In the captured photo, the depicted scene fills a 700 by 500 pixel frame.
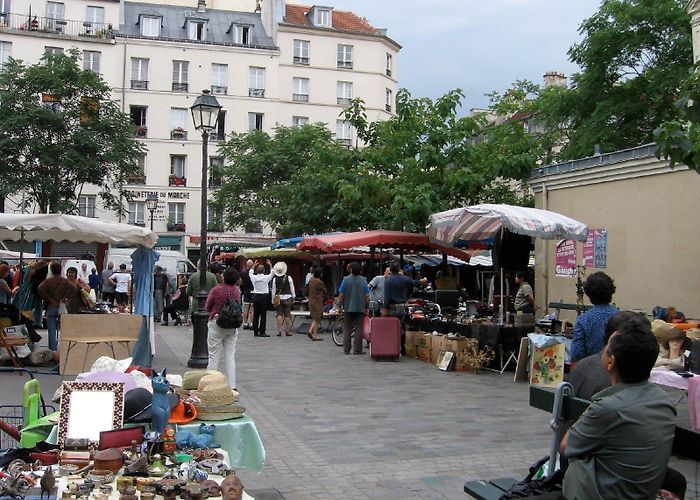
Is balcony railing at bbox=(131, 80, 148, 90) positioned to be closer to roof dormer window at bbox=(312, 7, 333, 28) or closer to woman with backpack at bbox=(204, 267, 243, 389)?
roof dormer window at bbox=(312, 7, 333, 28)

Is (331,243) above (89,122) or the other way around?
the other way around

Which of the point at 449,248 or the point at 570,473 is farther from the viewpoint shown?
the point at 449,248

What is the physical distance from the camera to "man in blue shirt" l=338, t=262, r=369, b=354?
14.3m

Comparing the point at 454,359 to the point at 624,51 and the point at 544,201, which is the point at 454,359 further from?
the point at 624,51

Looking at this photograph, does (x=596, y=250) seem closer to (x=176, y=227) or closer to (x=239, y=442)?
(x=239, y=442)

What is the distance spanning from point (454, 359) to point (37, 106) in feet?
72.0

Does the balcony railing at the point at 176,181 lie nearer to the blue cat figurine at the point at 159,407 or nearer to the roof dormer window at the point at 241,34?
the roof dormer window at the point at 241,34

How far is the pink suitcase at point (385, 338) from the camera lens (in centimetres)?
1386

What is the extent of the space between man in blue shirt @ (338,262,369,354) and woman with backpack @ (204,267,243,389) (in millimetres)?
4414

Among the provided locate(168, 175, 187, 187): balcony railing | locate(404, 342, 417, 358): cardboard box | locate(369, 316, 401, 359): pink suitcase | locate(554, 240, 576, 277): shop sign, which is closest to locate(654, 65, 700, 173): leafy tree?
locate(369, 316, 401, 359): pink suitcase

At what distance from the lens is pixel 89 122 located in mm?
29172

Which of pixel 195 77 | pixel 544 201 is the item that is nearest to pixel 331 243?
pixel 544 201

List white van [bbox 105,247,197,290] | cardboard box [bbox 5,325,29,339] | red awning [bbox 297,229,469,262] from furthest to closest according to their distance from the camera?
1. white van [bbox 105,247,197,290]
2. red awning [bbox 297,229,469,262]
3. cardboard box [bbox 5,325,29,339]

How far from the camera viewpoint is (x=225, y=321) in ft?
31.5
